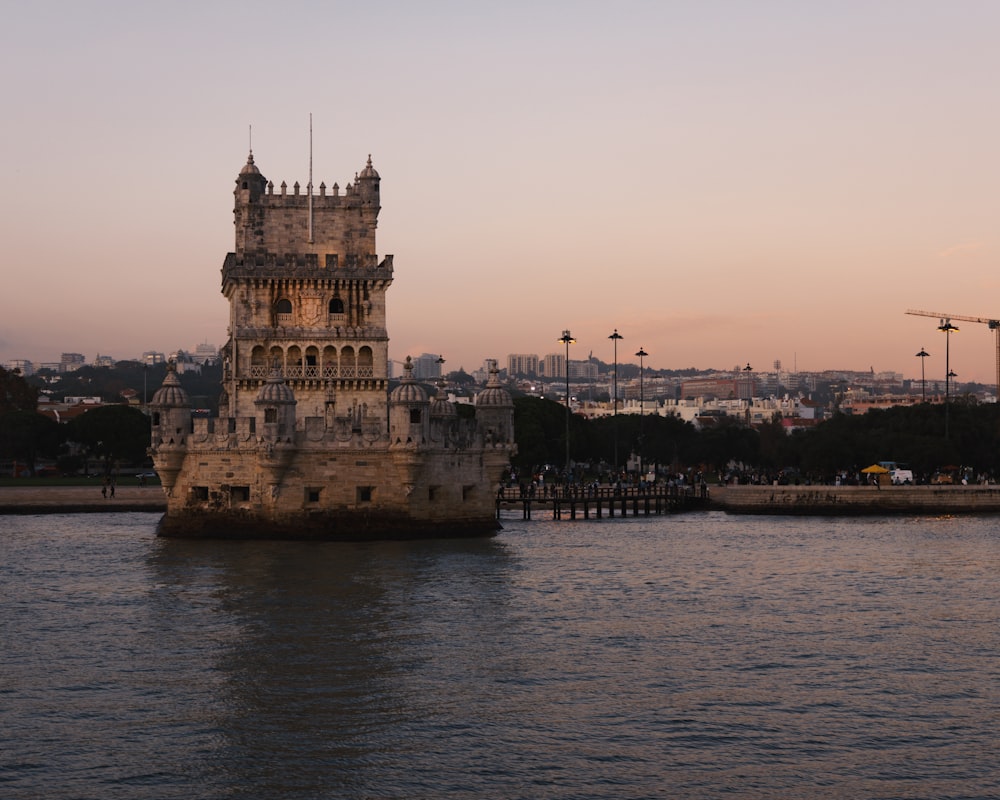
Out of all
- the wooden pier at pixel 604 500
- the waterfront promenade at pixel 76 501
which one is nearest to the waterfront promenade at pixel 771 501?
the waterfront promenade at pixel 76 501

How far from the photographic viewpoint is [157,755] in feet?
79.6

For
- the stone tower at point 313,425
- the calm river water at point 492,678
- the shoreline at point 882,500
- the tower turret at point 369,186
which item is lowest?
the calm river water at point 492,678

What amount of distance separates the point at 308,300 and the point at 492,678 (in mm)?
41571

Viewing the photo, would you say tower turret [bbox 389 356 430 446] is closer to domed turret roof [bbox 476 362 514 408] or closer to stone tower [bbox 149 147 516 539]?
stone tower [bbox 149 147 516 539]

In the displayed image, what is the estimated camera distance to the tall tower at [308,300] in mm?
68812

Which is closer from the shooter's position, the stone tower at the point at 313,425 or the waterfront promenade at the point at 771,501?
the stone tower at the point at 313,425

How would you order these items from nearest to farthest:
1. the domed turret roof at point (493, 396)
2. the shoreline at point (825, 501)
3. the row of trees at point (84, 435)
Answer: the domed turret roof at point (493, 396), the shoreline at point (825, 501), the row of trees at point (84, 435)

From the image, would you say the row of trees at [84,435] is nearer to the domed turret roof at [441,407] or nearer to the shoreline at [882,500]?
the shoreline at [882,500]

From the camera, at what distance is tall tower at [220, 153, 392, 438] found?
68812 mm


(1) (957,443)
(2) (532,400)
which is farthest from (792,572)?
(2) (532,400)

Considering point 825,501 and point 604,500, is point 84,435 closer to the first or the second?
point 604,500

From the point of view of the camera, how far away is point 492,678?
3044cm

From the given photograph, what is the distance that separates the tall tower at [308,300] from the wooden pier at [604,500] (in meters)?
12.5

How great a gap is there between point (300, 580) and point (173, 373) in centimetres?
2018
